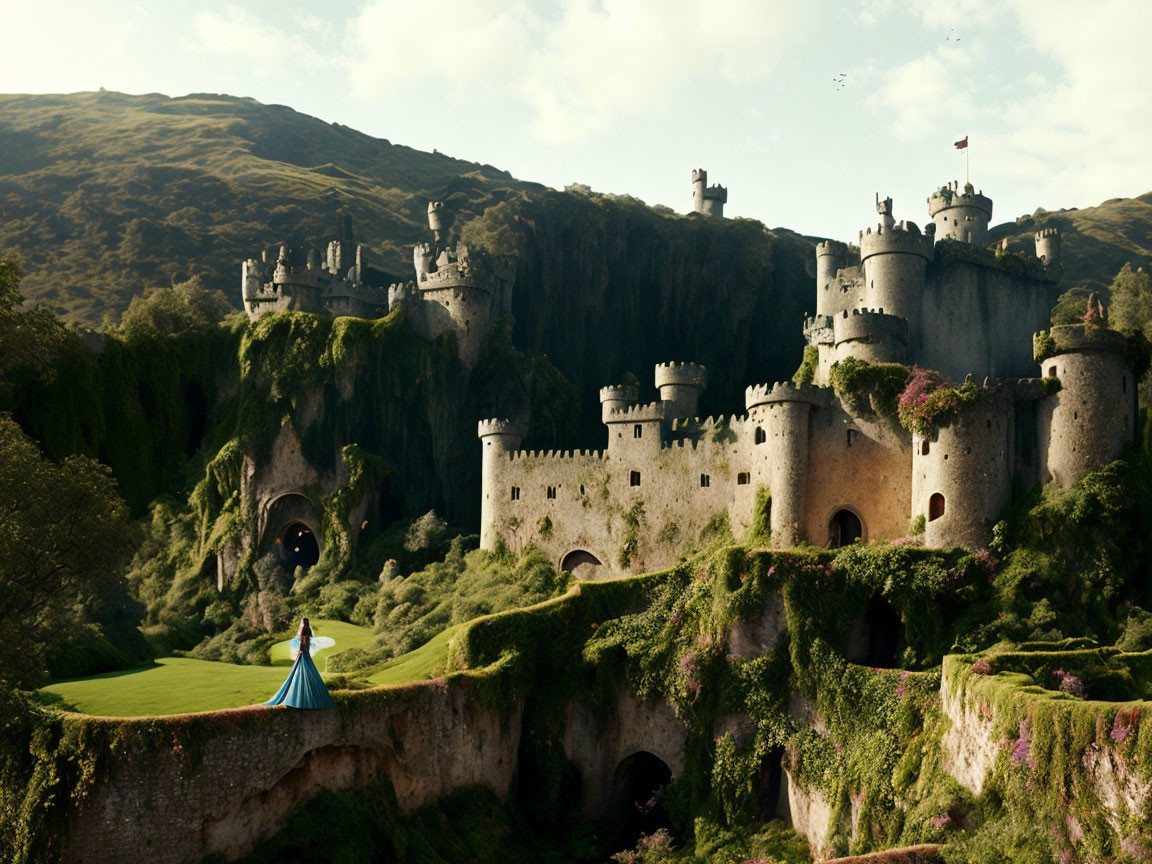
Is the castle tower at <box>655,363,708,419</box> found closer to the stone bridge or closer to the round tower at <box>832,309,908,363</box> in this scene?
the round tower at <box>832,309,908,363</box>

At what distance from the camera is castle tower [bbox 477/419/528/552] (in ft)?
185

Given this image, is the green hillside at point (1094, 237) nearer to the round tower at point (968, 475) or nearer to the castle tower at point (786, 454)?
the castle tower at point (786, 454)

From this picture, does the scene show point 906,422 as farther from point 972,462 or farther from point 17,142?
point 17,142

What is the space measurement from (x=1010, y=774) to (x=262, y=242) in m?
71.9

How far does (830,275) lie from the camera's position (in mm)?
58781

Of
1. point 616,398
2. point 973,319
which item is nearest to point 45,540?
point 616,398

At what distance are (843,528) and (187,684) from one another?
2269 centimetres

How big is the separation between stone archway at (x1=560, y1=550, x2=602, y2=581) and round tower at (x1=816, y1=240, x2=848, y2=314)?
1504cm

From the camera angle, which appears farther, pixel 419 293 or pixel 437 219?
pixel 437 219

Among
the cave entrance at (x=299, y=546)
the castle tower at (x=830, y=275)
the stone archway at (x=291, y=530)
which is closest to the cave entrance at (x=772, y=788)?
the castle tower at (x=830, y=275)

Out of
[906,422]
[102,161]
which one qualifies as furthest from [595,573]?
[102,161]

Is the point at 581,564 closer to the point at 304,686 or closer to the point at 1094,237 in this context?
the point at 304,686

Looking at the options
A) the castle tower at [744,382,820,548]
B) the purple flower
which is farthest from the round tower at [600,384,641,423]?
the purple flower

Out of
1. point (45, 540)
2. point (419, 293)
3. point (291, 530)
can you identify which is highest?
point (419, 293)
